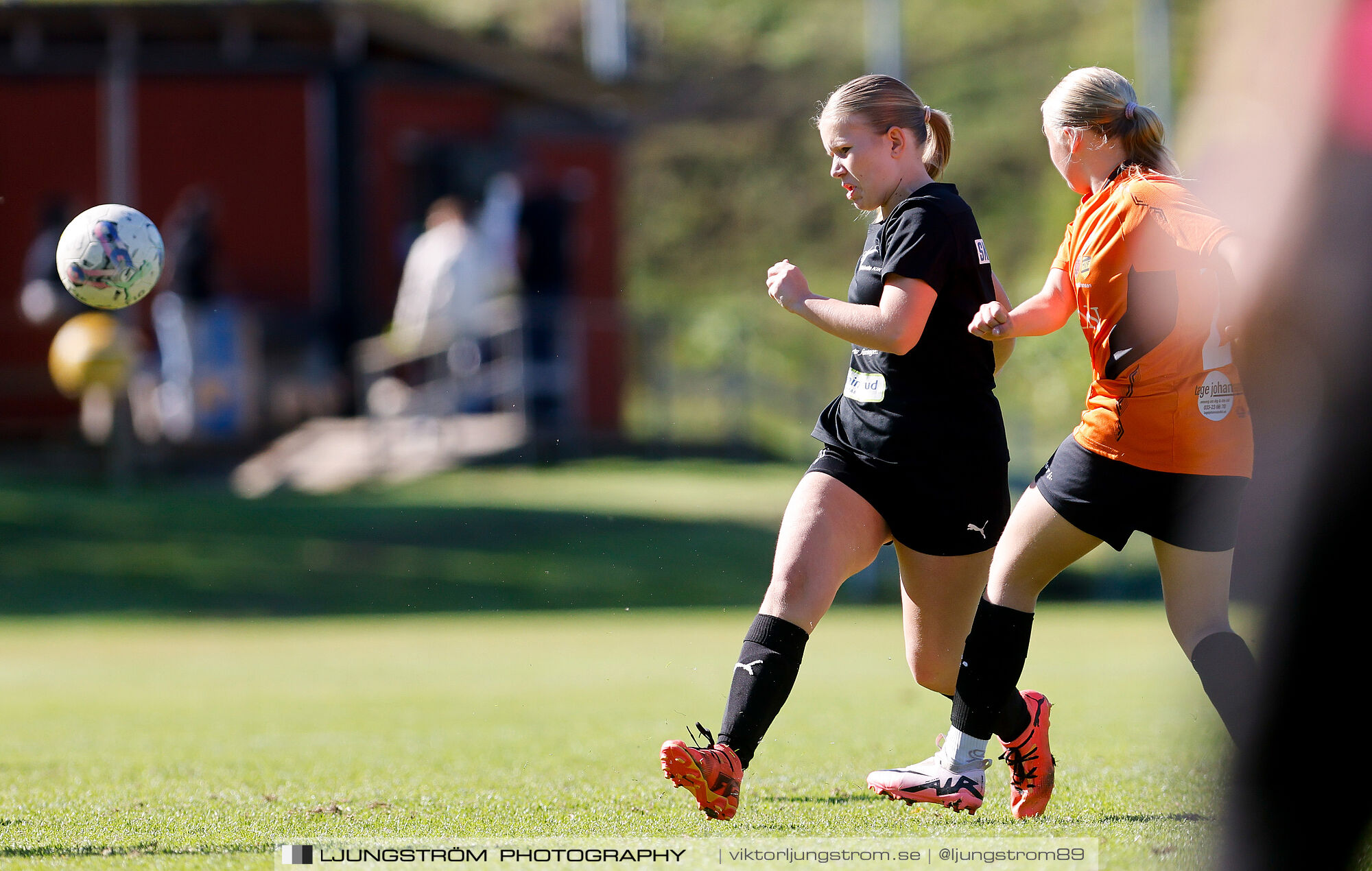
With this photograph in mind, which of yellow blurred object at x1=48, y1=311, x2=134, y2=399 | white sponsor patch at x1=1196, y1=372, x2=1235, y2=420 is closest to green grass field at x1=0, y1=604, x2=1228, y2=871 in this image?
white sponsor patch at x1=1196, y1=372, x2=1235, y2=420

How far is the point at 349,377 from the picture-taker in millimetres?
22453

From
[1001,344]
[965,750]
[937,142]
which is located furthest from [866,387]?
[965,750]

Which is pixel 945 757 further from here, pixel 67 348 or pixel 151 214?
pixel 151 214

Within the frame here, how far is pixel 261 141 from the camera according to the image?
2206 cm

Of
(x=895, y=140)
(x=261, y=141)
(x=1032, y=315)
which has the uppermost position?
(x=261, y=141)

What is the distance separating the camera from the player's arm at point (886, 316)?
438cm

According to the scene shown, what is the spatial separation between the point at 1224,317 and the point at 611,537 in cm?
1539

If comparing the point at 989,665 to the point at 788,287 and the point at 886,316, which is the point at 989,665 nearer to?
the point at 886,316

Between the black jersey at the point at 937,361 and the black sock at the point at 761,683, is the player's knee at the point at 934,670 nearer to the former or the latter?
the black sock at the point at 761,683

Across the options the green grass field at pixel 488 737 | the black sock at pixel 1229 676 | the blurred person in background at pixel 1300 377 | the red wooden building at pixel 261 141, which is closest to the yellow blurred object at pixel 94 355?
the red wooden building at pixel 261 141

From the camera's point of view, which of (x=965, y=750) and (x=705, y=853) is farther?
(x=965, y=750)

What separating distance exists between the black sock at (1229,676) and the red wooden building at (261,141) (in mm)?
17569

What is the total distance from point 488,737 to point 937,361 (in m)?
3.61

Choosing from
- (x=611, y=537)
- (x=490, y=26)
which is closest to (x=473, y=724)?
(x=611, y=537)
